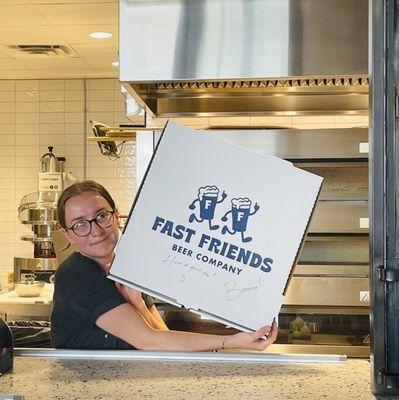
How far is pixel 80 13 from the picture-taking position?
4.09 meters

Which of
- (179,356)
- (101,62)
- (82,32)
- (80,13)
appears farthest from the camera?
(101,62)

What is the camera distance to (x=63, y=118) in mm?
6293

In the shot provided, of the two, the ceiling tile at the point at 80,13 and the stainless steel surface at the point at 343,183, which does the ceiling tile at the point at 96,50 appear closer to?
the ceiling tile at the point at 80,13

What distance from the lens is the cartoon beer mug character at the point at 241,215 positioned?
4.50 feet

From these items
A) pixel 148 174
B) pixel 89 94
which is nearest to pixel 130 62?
pixel 148 174

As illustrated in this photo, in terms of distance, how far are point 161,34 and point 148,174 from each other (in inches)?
15.6

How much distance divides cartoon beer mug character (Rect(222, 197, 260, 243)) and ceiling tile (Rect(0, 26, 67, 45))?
3463 mm

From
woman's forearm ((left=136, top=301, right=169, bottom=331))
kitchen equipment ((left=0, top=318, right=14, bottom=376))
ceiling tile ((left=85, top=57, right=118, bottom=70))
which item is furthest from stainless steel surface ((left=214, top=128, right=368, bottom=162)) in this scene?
ceiling tile ((left=85, top=57, right=118, bottom=70))

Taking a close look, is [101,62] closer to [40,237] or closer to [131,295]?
[40,237]

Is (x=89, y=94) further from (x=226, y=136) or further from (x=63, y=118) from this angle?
(x=226, y=136)

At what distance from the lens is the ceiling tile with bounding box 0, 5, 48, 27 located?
398 cm

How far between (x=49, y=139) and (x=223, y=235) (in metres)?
5.22

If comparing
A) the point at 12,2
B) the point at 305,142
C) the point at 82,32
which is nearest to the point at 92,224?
the point at 305,142

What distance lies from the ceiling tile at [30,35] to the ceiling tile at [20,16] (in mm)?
102
